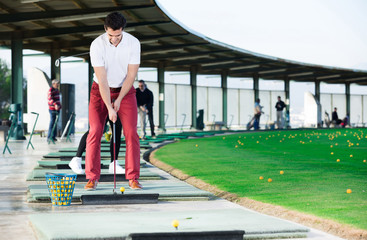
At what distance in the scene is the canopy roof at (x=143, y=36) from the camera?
742 inches

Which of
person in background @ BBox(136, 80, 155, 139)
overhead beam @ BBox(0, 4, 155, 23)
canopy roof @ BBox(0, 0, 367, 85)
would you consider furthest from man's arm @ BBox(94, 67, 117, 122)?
overhead beam @ BBox(0, 4, 155, 23)

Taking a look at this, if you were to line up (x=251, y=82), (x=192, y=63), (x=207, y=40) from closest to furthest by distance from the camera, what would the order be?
(x=207, y=40) → (x=192, y=63) → (x=251, y=82)

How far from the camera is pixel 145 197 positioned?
20.3 ft

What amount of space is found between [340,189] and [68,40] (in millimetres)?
20553

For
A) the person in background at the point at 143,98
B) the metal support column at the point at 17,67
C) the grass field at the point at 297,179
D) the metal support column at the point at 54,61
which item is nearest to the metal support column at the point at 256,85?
the metal support column at the point at 54,61

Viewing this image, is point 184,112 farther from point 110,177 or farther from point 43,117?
point 110,177

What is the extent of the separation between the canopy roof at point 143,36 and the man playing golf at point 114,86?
38.8 feet

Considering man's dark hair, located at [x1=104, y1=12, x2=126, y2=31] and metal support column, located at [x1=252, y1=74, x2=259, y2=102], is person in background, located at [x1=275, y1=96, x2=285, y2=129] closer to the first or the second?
metal support column, located at [x1=252, y1=74, x2=259, y2=102]

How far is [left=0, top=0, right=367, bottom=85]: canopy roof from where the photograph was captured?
742 inches

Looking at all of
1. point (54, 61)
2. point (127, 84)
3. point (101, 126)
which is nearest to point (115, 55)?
point (127, 84)

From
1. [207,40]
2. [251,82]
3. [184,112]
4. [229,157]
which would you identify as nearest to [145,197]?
[229,157]

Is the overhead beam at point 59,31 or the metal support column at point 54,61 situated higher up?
the overhead beam at point 59,31

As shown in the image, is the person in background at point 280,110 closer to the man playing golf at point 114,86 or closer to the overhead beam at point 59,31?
the overhead beam at point 59,31

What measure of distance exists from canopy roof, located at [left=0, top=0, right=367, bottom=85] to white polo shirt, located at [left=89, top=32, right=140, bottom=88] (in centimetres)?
1184
